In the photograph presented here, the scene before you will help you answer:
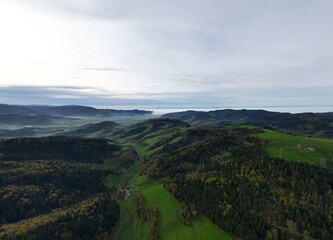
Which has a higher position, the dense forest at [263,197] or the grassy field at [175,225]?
the dense forest at [263,197]

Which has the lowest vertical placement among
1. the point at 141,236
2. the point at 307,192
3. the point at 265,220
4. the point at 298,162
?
the point at 141,236

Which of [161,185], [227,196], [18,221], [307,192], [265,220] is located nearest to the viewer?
[265,220]

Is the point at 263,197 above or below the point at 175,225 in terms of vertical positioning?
above

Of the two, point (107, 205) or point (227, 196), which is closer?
point (227, 196)

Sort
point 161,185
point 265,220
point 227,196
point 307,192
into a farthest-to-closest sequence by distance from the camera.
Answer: point 161,185 < point 227,196 < point 307,192 < point 265,220

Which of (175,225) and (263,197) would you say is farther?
(263,197)

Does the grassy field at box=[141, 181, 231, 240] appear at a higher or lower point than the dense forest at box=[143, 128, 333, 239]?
lower

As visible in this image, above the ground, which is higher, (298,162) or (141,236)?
(298,162)

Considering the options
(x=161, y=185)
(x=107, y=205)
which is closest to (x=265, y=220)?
(x=161, y=185)

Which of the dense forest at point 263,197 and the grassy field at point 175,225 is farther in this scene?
the grassy field at point 175,225

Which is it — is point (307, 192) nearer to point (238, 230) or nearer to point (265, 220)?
point (265, 220)

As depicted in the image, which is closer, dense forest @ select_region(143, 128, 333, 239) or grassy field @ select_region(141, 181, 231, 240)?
dense forest @ select_region(143, 128, 333, 239)
